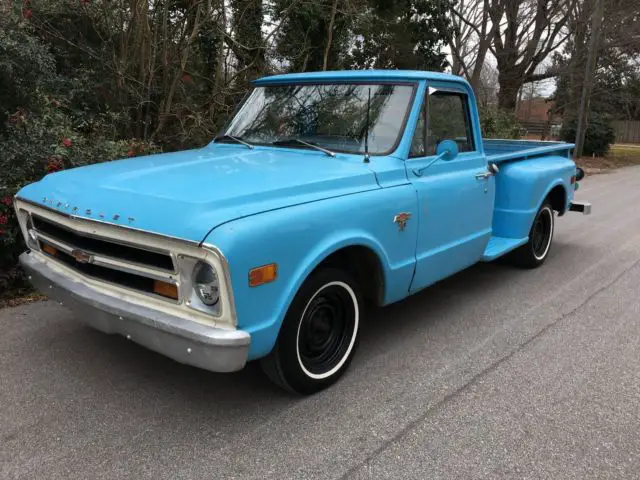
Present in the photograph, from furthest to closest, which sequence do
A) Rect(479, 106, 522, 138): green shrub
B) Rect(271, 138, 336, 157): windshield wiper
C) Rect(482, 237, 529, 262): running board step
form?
1. Rect(479, 106, 522, 138): green shrub
2. Rect(482, 237, 529, 262): running board step
3. Rect(271, 138, 336, 157): windshield wiper

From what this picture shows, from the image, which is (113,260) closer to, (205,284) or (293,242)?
(205,284)

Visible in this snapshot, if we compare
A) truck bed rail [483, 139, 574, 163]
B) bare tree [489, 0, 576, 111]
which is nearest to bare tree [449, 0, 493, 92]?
bare tree [489, 0, 576, 111]

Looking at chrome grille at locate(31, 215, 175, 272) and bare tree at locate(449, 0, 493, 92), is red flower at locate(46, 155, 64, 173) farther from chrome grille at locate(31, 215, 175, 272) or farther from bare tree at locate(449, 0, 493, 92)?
bare tree at locate(449, 0, 493, 92)

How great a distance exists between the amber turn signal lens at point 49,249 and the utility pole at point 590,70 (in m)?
18.2

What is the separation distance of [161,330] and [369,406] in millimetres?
1247

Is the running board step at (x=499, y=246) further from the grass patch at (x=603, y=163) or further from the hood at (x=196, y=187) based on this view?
the grass patch at (x=603, y=163)

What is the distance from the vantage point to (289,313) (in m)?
2.88

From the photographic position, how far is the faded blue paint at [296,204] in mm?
2602

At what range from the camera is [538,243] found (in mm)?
5926

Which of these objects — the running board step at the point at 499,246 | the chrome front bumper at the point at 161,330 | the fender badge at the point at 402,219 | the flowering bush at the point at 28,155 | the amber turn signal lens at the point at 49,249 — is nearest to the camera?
the chrome front bumper at the point at 161,330

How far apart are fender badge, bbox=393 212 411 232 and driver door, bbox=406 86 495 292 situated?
0.19 metres

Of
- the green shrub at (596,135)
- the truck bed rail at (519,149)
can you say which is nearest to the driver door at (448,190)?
the truck bed rail at (519,149)

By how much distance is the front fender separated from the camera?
2516 mm

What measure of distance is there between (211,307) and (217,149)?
1833 mm
